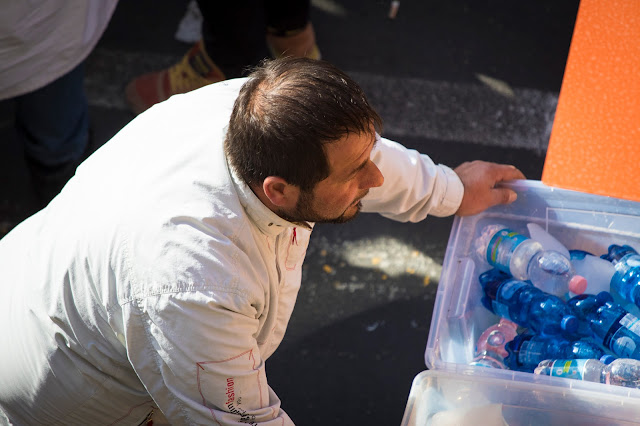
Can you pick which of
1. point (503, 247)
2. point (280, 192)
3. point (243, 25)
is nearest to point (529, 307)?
point (503, 247)

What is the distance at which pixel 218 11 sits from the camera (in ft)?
9.12

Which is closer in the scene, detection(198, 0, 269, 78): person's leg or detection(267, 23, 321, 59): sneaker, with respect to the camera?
detection(198, 0, 269, 78): person's leg

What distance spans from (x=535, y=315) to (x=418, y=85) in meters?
1.89

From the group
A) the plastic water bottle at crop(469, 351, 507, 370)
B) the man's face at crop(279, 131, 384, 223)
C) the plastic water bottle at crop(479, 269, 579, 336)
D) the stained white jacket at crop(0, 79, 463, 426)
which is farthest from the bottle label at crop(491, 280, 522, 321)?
the man's face at crop(279, 131, 384, 223)

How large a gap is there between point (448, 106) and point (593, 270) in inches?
64.2

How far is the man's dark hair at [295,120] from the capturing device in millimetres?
1259

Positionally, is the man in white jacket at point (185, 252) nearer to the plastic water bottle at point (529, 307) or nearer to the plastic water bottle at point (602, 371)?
the plastic water bottle at point (529, 307)

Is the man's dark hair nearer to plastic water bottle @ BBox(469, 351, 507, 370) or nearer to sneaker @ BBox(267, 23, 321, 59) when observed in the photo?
plastic water bottle @ BBox(469, 351, 507, 370)

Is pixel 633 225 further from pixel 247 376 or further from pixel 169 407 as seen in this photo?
pixel 169 407

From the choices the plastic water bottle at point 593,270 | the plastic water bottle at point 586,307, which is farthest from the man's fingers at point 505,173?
the plastic water bottle at point 586,307

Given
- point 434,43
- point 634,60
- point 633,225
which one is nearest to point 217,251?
point 633,225

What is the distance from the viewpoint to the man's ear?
1304 mm

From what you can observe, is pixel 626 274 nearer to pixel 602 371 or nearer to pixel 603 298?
pixel 603 298

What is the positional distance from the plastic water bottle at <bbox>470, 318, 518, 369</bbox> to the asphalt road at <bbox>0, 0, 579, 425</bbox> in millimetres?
774
